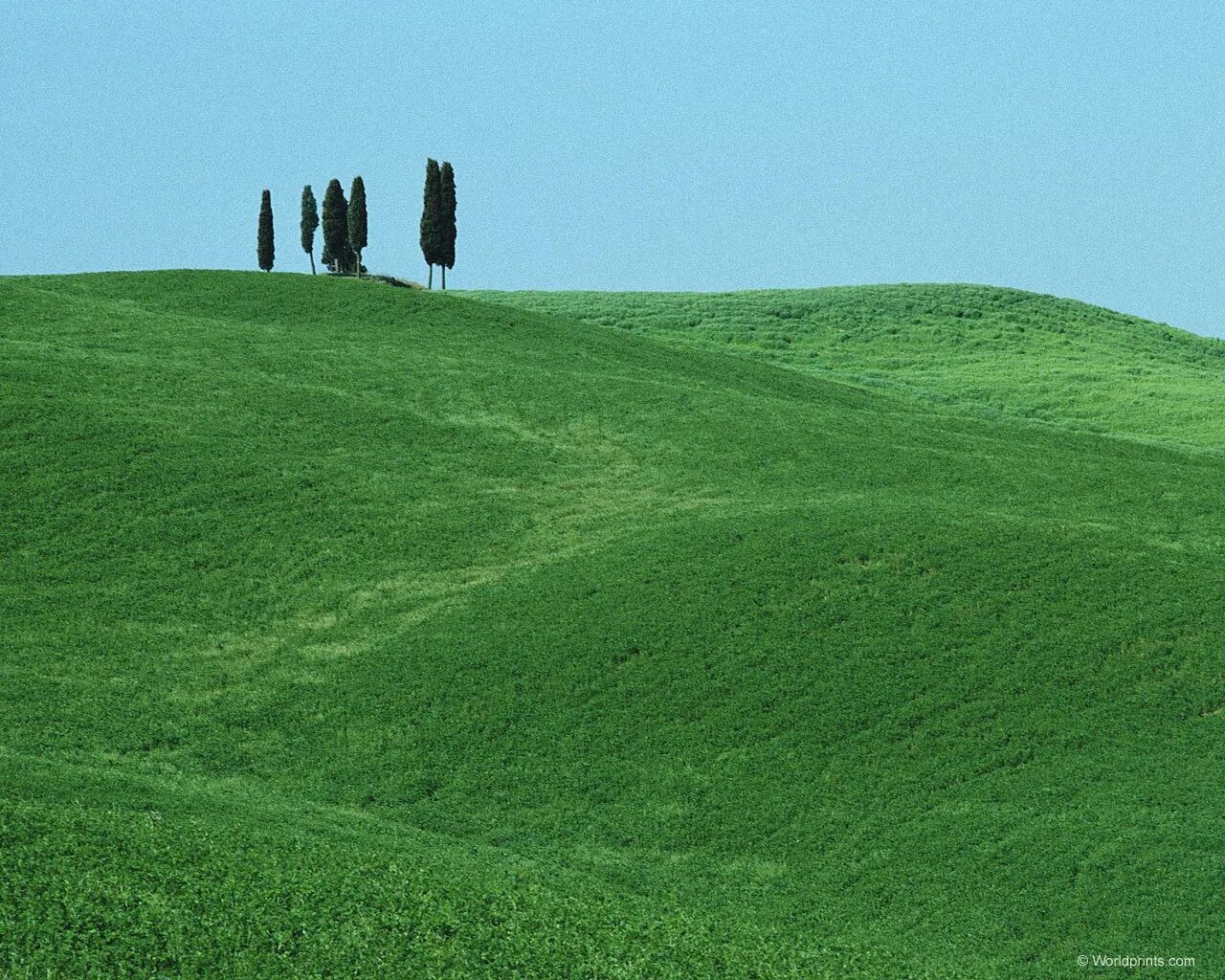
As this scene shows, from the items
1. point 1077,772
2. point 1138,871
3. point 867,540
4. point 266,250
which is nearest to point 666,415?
point 867,540

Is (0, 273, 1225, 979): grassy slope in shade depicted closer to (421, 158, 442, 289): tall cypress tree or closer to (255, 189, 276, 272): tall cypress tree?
(421, 158, 442, 289): tall cypress tree

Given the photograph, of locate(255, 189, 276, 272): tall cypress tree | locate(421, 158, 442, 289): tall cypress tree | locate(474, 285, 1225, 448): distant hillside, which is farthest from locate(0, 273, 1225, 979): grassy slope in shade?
locate(255, 189, 276, 272): tall cypress tree

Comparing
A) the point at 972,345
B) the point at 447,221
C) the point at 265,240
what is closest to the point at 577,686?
the point at 972,345

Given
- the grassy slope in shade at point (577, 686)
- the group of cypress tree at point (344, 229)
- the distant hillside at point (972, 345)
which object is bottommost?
the grassy slope in shade at point (577, 686)

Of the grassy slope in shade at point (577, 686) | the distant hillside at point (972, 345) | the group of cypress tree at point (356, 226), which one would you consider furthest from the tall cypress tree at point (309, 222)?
the grassy slope in shade at point (577, 686)

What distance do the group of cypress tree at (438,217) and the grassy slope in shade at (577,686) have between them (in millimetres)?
39733

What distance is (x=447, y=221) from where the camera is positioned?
78938mm

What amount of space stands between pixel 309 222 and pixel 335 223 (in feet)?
25.0

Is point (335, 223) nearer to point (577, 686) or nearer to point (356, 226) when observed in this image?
point (356, 226)

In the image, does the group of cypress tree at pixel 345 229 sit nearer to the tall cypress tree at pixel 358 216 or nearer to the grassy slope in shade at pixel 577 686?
the tall cypress tree at pixel 358 216

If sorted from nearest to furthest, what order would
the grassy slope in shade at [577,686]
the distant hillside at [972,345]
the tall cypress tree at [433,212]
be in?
the grassy slope in shade at [577,686]
the distant hillside at [972,345]
the tall cypress tree at [433,212]

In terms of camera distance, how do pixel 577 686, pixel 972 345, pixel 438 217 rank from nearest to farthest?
1. pixel 577 686
2. pixel 972 345
3. pixel 438 217

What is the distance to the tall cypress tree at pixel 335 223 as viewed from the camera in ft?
269

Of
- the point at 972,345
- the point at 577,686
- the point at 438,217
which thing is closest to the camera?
the point at 577,686
